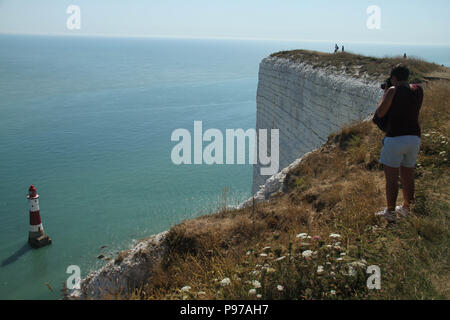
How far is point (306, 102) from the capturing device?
1341 cm

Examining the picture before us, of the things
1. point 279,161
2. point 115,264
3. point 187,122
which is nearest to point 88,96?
point 187,122

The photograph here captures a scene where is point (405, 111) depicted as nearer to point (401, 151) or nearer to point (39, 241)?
point (401, 151)

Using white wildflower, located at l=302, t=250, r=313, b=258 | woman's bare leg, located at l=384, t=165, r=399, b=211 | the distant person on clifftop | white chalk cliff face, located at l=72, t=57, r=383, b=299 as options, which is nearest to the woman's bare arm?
the distant person on clifftop

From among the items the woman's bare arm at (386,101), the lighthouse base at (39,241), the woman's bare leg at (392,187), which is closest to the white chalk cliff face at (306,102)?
the woman's bare leg at (392,187)

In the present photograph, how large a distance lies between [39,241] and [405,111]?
15390 millimetres

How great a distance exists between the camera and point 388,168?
4047 millimetres

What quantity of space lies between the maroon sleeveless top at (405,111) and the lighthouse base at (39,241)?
49.9ft

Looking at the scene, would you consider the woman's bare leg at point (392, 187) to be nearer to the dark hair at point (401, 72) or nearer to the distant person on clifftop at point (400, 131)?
the distant person on clifftop at point (400, 131)

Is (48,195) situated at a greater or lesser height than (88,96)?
lesser

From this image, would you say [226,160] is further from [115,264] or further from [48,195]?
[115,264]

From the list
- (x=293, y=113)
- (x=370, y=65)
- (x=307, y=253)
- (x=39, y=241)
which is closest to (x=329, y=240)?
(x=307, y=253)

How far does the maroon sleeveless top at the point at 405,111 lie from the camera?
3863 millimetres

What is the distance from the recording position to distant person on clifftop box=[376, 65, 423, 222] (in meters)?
3.87
